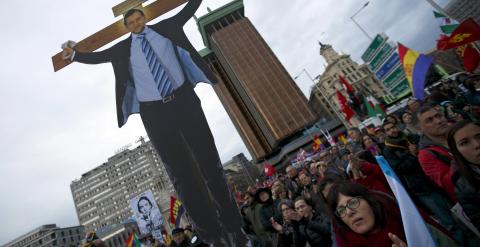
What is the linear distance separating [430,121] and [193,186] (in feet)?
16.9

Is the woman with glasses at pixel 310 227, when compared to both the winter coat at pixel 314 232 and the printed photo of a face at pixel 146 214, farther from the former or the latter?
the printed photo of a face at pixel 146 214

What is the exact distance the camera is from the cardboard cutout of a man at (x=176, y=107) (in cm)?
650

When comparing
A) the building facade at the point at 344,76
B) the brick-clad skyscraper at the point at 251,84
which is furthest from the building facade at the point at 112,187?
the building facade at the point at 344,76

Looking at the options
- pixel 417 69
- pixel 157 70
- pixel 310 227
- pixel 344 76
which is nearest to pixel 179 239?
pixel 310 227

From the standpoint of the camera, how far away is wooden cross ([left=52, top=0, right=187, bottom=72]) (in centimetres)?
737

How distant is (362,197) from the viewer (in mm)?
1875

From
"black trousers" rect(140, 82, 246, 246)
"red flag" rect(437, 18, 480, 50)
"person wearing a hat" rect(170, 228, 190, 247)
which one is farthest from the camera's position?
"red flag" rect(437, 18, 480, 50)

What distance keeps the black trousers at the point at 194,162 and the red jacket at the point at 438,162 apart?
4.66 m

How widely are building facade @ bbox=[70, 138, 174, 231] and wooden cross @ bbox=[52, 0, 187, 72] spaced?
3379 inches

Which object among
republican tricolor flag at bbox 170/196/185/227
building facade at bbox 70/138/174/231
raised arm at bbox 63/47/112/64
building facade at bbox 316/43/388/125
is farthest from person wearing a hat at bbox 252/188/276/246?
building facade at bbox 70/138/174/231

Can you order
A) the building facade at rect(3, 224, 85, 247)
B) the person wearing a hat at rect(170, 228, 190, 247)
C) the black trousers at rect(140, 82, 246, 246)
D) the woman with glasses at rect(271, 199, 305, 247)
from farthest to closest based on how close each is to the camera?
the building facade at rect(3, 224, 85, 247)
the black trousers at rect(140, 82, 246, 246)
the person wearing a hat at rect(170, 228, 190, 247)
the woman with glasses at rect(271, 199, 305, 247)

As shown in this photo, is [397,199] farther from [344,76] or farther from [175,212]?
[344,76]

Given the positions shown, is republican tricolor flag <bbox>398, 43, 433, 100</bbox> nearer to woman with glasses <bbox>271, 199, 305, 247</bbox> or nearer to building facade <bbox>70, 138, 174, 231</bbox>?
woman with glasses <bbox>271, 199, 305, 247</bbox>

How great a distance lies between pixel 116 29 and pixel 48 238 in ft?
308
